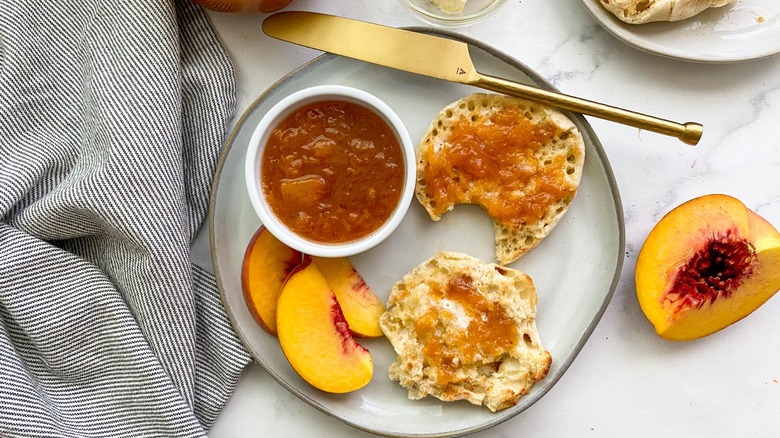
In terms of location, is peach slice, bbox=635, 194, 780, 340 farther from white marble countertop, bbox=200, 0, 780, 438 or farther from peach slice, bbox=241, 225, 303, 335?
peach slice, bbox=241, 225, 303, 335

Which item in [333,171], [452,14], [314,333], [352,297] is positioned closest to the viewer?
[333,171]

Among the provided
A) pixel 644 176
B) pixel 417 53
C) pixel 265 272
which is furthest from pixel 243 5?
pixel 644 176

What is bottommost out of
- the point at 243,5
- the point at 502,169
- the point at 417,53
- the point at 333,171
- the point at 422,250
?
the point at 422,250

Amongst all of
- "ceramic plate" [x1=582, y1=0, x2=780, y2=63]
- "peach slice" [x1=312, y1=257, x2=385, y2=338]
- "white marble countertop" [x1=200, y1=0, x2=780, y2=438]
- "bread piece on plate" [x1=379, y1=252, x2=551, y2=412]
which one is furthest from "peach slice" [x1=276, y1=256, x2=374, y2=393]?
"ceramic plate" [x1=582, y1=0, x2=780, y2=63]

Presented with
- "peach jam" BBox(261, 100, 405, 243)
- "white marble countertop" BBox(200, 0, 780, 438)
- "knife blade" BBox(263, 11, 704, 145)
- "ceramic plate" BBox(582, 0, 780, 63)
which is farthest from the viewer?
"white marble countertop" BBox(200, 0, 780, 438)

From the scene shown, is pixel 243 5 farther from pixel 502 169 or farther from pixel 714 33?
pixel 714 33

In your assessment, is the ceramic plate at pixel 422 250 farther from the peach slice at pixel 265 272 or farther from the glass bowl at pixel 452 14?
the glass bowl at pixel 452 14
